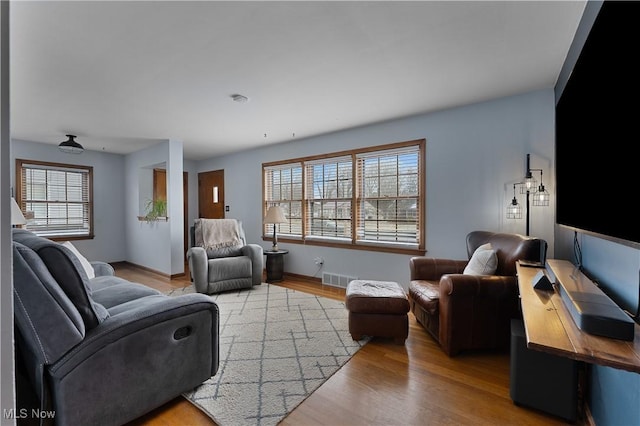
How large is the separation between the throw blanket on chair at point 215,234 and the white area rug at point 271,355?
90cm

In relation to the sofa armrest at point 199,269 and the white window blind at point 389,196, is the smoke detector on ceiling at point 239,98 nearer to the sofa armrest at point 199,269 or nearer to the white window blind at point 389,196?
the white window blind at point 389,196

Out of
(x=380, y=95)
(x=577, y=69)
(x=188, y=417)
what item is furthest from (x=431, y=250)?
(x=188, y=417)

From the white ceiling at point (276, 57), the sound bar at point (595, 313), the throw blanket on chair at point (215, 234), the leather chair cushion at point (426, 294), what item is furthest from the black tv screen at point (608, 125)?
the throw blanket on chair at point (215, 234)

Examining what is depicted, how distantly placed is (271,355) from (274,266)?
2275 mm

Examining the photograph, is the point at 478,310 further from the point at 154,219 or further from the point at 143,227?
the point at 143,227

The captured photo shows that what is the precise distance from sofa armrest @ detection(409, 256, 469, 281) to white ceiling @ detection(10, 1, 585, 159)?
172 centimetres

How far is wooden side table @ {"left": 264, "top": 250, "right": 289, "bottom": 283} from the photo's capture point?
4436 mm

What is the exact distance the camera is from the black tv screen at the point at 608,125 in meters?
0.84

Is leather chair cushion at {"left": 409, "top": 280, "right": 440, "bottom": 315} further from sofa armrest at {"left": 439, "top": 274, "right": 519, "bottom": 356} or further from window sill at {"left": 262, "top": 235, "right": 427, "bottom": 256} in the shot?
window sill at {"left": 262, "top": 235, "right": 427, "bottom": 256}

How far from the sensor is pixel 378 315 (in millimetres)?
2375

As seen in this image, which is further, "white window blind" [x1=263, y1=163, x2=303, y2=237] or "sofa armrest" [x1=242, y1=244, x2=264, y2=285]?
"white window blind" [x1=263, y1=163, x2=303, y2=237]

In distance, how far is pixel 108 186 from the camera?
5.64m

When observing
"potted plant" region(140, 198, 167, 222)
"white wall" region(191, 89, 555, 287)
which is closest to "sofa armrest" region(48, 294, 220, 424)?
"white wall" region(191, 89, 555, 287)

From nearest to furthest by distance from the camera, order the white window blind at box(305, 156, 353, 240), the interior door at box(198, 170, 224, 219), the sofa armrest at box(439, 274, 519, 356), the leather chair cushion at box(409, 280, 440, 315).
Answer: the sofa armrest at box(439, 274, 519, 356), the leather chair cushion at box(409, 280, 440, 315), the white window blind at box(305, 156, 353, 240), the interior door at box(198, 170, 224, 219)
